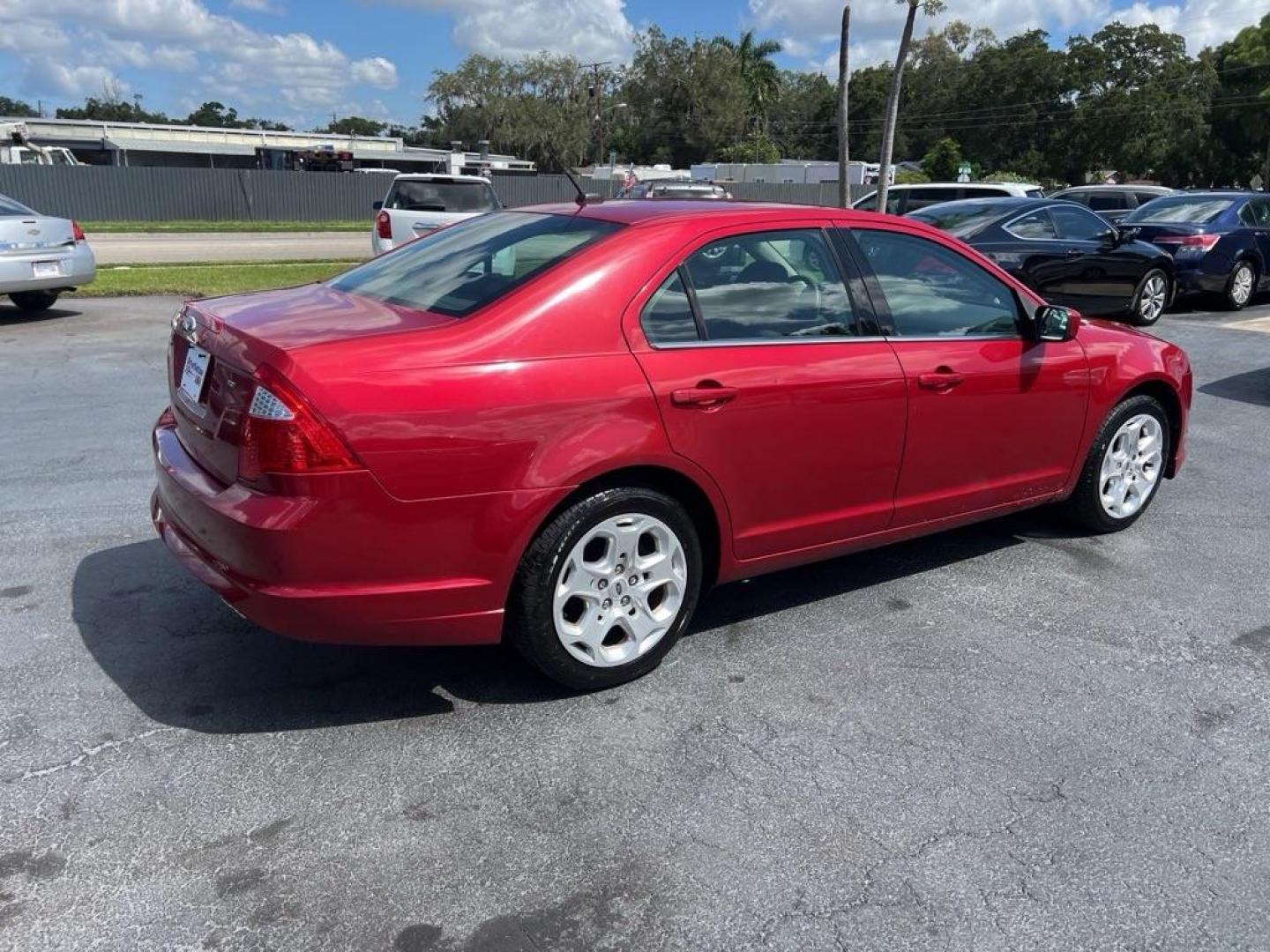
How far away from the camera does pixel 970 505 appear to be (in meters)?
4.55

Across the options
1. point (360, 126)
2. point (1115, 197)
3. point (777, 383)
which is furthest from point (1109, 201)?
point (360, 126)

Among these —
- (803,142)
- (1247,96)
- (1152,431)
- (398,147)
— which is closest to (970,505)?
(1152,431)

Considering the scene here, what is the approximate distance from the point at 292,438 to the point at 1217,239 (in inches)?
531

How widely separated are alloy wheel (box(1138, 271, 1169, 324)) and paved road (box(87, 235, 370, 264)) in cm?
1417

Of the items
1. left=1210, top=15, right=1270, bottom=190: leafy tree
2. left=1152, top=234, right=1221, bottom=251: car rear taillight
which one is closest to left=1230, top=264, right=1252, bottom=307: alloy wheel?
left=1152, top=234, right=1221, bottom=251: car rear taillight

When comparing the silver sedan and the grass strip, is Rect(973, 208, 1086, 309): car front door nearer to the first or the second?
the grass strip

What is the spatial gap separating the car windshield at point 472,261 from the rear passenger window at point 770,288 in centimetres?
40

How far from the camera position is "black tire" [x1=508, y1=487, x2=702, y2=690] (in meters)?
3.36

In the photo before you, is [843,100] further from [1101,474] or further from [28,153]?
[28,153]

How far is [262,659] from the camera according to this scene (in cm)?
383

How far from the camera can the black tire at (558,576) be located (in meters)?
3.36

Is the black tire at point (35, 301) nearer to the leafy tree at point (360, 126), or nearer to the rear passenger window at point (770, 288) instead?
the rear passenger window at point (770, 288)

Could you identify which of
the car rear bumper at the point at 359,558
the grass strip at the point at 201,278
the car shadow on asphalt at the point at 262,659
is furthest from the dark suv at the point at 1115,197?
the car rear bumper at the point at 359,558

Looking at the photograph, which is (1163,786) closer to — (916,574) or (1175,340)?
→ (916,574)
